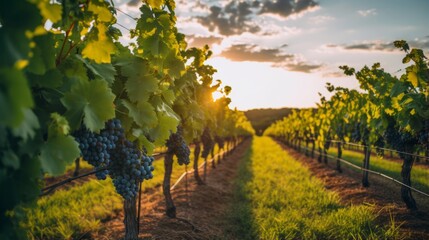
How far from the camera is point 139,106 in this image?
9.41 feet

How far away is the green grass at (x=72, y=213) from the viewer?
5770 mm

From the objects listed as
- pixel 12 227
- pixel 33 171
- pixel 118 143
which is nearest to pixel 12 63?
pixel 33 171

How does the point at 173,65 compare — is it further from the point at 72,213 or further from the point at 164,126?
the point at 72,213

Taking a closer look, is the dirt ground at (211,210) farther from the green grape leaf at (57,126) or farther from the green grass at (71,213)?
the green grape leaf at (57,126)

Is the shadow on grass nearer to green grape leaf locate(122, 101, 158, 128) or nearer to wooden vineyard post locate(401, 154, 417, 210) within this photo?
wooden vineyard post locate(401, 154, 417, 210)

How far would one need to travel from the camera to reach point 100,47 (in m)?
2.26

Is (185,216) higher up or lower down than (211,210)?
higher up

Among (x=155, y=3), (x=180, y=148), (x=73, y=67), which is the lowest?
(x=180, y=148)

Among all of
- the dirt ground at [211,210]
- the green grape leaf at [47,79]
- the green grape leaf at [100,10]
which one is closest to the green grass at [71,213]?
the dirt ground at [211,210]

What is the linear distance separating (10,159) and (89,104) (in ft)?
2.02

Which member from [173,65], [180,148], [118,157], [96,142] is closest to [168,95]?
[173,65]

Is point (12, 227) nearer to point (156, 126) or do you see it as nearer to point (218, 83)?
point (156, 126)

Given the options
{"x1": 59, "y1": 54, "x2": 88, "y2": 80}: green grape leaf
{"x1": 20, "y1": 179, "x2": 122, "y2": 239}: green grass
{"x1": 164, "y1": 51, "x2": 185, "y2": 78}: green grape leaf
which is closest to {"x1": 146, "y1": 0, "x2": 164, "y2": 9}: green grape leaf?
{"x1": 164, "y1": 51, "x2": 185, "y2": 78}: green grape leaf

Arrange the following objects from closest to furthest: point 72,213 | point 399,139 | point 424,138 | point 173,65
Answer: point 173,65
point 424,138
point 72,213
point 399,139
